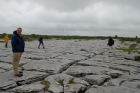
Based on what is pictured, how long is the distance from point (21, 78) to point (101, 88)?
2826 millimetres

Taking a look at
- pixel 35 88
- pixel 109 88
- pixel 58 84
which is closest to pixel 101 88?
pixel 109 88

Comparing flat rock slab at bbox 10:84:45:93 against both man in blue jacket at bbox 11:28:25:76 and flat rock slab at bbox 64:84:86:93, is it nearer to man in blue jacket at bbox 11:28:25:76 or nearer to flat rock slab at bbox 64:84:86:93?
flat rock slab at bbox 64:84:86:93

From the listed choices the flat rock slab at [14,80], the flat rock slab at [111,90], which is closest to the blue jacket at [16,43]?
the flat rock slab at [14,80]

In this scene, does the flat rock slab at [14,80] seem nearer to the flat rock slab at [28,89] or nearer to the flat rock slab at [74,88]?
the flat rock slab at [28,89]

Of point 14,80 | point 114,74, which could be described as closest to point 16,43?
point 14,80

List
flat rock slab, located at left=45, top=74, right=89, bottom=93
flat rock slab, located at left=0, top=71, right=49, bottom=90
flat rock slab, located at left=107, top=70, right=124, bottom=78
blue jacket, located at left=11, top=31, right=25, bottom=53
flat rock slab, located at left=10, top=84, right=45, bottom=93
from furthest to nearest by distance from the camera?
1. flat rock slab, located at left=107, top=70, right=124, bottom=78
2. blue jacket, located at left=11, top=31, right=25, bottom=53
3. flat rock slab, located at left=0, top=71, right=49, bottom=90
4. flat rock slab, located at left=45, top=74, right=89, bottom=93
5. flat rock slab, located at left=10, top=84, right=45, bottom=93

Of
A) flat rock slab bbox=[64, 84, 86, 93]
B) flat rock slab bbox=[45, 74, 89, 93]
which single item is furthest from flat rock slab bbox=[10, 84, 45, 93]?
flat rock slab bbox=[64, 84, 86, 93]

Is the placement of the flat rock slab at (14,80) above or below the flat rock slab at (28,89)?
above

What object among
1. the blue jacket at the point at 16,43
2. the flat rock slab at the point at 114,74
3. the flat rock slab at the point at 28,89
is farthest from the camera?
the flat rock slab at the point at 114,74

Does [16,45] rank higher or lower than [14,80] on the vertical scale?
higher

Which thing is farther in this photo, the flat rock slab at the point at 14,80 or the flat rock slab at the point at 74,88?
the flat rock slab at the point at 14,80

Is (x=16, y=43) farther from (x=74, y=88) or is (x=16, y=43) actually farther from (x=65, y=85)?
(x=74, y=88)

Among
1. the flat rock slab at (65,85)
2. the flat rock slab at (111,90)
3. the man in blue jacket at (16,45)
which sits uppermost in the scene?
the man in blue jacket at (16,45)

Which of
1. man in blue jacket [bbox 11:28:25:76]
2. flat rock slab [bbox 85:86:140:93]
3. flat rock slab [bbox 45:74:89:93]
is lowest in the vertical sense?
flat rock slab [bbox 85:86:140:93]
